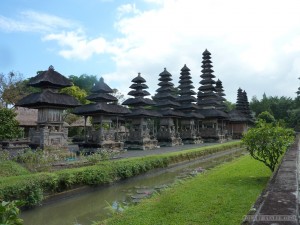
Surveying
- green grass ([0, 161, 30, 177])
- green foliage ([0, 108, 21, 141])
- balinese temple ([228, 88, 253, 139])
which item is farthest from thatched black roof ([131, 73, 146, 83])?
balinese temple ([228, 88, 253, 139])

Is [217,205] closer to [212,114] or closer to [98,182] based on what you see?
[98,182]

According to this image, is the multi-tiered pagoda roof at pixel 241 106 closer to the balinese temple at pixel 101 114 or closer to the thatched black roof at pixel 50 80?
the balinese temple at pixel 101 114

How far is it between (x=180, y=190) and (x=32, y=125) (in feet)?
95.2

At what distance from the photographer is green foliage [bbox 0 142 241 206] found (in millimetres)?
10531

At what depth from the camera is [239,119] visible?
191ft

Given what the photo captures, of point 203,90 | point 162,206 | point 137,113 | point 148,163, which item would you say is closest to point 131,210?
point 162,206

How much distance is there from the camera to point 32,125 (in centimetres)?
3600

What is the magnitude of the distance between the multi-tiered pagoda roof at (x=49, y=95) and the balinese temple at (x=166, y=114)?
17.2 meters

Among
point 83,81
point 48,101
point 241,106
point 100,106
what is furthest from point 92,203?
Answer: point 241,106

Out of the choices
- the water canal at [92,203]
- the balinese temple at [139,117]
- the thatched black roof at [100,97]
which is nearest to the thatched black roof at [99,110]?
the thatched black roof at [100,97]

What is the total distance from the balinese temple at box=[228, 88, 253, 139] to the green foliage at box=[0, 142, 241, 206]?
132 feet

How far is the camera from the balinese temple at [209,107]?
47.5 m

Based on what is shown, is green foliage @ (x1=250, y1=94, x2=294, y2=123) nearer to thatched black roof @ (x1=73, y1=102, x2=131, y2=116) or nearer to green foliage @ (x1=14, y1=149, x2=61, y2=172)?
thatched black roof @ (x1=73, y1=102, x2=131, y2=116)

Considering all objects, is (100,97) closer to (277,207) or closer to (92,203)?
(92,203)
